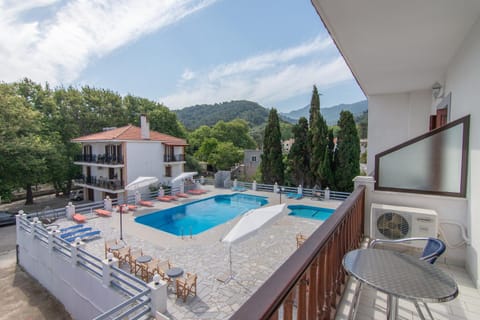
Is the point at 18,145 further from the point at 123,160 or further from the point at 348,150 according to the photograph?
the point at 348,150

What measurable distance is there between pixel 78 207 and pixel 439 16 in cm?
1633

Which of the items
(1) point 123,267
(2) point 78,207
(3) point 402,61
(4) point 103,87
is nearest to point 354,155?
(3) point 402,61

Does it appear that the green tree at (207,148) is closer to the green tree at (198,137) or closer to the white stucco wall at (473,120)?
the green tree at (198,137)

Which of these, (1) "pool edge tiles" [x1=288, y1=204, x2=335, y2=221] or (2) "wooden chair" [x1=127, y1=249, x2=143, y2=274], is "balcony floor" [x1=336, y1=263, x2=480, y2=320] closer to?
(2) "wooden chair" [x1=127, y1=249, x2=143, y2=274]

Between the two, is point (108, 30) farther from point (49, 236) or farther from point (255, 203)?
point (255, 203)

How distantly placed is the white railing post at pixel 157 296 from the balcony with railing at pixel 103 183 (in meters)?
12.9

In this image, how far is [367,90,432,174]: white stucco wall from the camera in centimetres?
728

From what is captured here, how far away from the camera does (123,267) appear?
7.54m

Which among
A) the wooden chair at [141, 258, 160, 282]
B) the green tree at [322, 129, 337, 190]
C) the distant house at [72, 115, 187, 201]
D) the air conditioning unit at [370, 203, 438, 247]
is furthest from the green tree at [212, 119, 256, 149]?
the air conditioning unit at [370, 203, 438, 247]

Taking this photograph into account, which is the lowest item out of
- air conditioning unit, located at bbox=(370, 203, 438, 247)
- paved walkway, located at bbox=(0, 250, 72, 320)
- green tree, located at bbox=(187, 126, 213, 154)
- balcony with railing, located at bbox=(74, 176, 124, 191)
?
paved walkway, located at bbox=(0, 250, 72, 320)

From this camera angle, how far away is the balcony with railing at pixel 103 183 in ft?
54.8

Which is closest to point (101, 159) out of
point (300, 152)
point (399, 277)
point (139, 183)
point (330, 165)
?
point (139, 183)

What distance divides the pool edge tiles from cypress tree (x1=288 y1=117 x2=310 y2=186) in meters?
4.37

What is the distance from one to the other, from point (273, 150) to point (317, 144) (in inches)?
137
